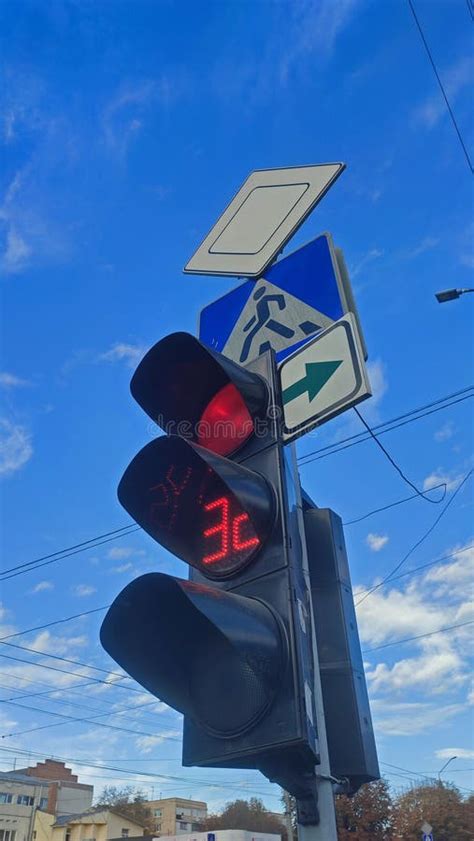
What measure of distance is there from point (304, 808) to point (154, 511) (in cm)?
105

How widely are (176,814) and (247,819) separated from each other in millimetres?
15500

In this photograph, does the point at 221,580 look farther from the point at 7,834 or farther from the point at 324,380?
the point at 7,834

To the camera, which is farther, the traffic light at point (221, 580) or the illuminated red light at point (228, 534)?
the illuminated red light at point (228, 534)

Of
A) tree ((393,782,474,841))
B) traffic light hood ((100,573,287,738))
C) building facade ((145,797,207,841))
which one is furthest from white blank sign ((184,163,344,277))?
building facade ((145,797,207,841))

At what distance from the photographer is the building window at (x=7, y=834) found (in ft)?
149

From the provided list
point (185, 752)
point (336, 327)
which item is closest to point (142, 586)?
point (185, 752)

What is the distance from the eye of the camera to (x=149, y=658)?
1.93 meters

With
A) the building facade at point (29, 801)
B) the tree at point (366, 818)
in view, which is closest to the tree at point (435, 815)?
the tree at point (366, 818)

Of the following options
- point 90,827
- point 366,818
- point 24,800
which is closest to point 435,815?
point 366,818

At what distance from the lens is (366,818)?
28.1 m

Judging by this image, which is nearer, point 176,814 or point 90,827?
point 90,827

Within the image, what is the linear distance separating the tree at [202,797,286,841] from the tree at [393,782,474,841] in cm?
2332

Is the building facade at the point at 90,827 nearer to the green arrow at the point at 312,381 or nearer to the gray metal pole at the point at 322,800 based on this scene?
the gray metal pole at the point at 322,800

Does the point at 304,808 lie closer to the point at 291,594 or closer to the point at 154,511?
Answer: the point at 291,594
